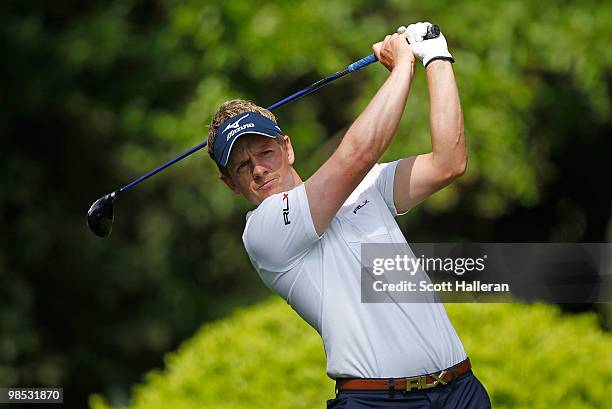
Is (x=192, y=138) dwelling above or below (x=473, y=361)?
above

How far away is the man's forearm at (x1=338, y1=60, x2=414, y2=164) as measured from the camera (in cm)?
320

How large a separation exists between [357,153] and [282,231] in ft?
1.15

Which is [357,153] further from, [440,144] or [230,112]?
[230,112]

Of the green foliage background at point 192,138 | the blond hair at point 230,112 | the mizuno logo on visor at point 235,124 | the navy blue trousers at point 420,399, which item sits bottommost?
the navy blue trousers at point 420,399

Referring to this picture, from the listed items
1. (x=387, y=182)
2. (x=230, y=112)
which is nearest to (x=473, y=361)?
(x=387, y=182)

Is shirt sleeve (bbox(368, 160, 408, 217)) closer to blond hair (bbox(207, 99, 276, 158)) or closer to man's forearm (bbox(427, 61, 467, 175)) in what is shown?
man's forearm (bbox(427, 61, 467, 175))

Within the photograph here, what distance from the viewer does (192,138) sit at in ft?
27.9

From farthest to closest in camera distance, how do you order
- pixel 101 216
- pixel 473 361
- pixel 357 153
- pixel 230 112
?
pixel 473 361 < pixel 101 216 < pixel 230 112 < pixel 357 153

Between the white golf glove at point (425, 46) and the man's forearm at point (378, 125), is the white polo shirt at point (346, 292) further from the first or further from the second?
the white golf glove at point (425, 46)

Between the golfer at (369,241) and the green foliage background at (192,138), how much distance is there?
4.74 meters

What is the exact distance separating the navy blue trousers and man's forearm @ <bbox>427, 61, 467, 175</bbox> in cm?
67

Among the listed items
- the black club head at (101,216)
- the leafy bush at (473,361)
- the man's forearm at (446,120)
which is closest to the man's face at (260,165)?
the man's forearm at (446,120)

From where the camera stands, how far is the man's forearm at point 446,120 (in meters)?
3.30

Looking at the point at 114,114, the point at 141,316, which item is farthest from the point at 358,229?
the point at 141,316
